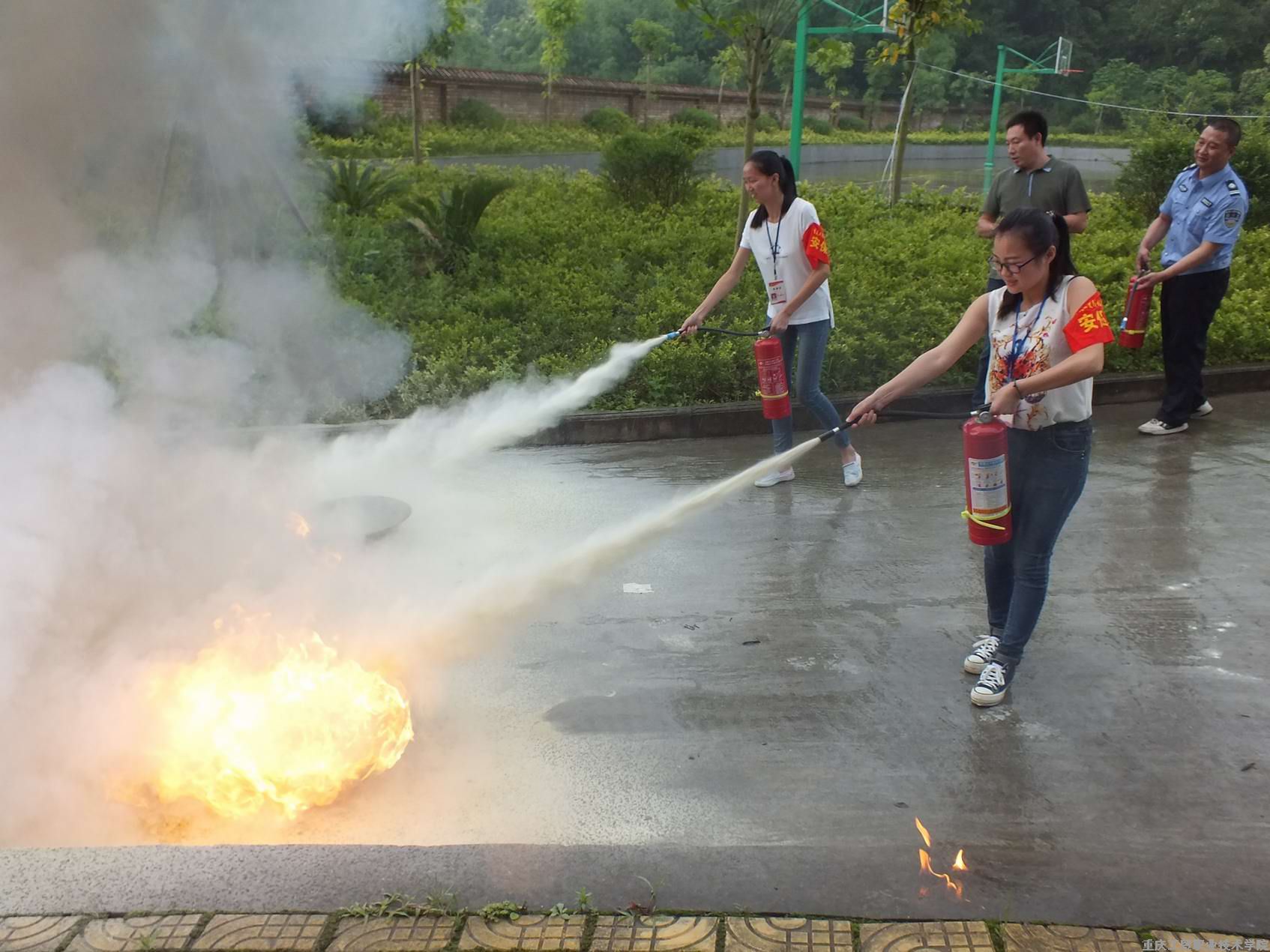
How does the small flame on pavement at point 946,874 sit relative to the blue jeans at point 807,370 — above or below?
below

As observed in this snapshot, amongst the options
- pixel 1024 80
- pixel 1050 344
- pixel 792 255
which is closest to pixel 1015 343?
pixel 1050 344

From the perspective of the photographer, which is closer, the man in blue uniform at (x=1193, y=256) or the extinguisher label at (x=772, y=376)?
the extinguisher label at (x=772, y=376)

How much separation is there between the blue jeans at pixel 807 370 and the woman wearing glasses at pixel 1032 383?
2.00 metres

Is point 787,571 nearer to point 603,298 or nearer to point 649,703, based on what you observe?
point 649,703

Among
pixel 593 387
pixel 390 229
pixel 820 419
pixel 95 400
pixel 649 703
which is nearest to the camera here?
pixel 649 703

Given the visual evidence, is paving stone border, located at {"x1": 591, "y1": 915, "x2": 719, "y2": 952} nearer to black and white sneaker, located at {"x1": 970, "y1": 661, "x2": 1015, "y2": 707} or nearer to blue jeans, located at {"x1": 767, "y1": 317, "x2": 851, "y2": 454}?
black and white sneaker, located at {"x1": 970, "y1": 661, "x2": 1015, "y2": 707}

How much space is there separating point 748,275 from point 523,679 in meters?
6.39

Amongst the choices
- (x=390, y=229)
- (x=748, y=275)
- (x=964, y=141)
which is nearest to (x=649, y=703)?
(x=748, y=275)

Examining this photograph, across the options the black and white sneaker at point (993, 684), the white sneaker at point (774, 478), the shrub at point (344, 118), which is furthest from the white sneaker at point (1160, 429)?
the shrub at point (344, 118)

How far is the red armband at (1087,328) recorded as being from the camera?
328 cm

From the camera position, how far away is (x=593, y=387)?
727cm

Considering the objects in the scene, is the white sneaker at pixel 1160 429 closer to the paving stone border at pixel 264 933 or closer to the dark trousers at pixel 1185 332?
the dark trousers at pixel 1185 332

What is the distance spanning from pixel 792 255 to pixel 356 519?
2691mm

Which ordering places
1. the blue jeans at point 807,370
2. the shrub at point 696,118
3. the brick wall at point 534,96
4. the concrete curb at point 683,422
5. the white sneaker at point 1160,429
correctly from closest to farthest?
1. the blue jeans at point 807,370
2. the white sneaker at point 1160,429
3. the concrete curb at point 683,422
4. the brick wall at point 534,96
5. the shrub at point 696,118
